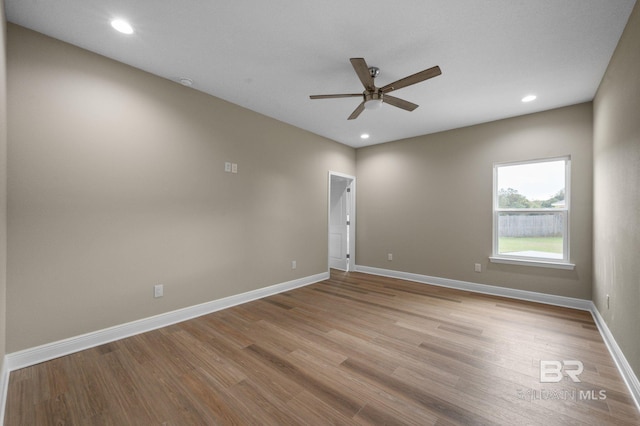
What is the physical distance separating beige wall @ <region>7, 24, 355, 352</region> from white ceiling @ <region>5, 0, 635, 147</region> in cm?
33

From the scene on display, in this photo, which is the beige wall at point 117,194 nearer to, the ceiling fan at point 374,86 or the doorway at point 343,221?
the ceiling fan at point 374,86

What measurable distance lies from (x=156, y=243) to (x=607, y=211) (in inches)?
186

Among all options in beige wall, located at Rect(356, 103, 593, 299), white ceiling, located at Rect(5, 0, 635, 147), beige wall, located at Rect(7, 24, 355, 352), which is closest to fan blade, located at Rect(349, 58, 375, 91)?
white ceiling, located at Rect(5, 0, 635, 147)

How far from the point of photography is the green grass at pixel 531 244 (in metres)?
3.78

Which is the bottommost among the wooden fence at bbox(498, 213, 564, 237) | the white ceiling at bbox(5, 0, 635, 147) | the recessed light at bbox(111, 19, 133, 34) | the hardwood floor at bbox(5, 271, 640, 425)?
the hardwood floor at bbox(5, 271, 640, 425)

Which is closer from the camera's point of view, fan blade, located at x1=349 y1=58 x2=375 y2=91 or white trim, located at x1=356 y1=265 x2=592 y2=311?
fan blade, located at x1=349 y1=58 x2=375 y2=91

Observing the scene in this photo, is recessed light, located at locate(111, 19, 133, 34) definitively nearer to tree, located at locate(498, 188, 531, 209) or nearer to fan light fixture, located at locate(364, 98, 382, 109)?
fan light fixture, located at locate(364, 98, 382, 109)

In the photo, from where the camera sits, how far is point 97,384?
1.95 meters

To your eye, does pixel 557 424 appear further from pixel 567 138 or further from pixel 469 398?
pixel 567 138

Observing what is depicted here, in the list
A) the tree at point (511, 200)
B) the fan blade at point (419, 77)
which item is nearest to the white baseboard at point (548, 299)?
the tree at point (511, 200)

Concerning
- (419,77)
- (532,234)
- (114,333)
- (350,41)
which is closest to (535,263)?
(532,234)

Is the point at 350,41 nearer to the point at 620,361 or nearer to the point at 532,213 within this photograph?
the point at 620,361

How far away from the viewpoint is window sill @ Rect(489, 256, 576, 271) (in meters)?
3.62

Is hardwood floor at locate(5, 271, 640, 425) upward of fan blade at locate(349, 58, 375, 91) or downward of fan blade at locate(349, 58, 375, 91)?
downward
